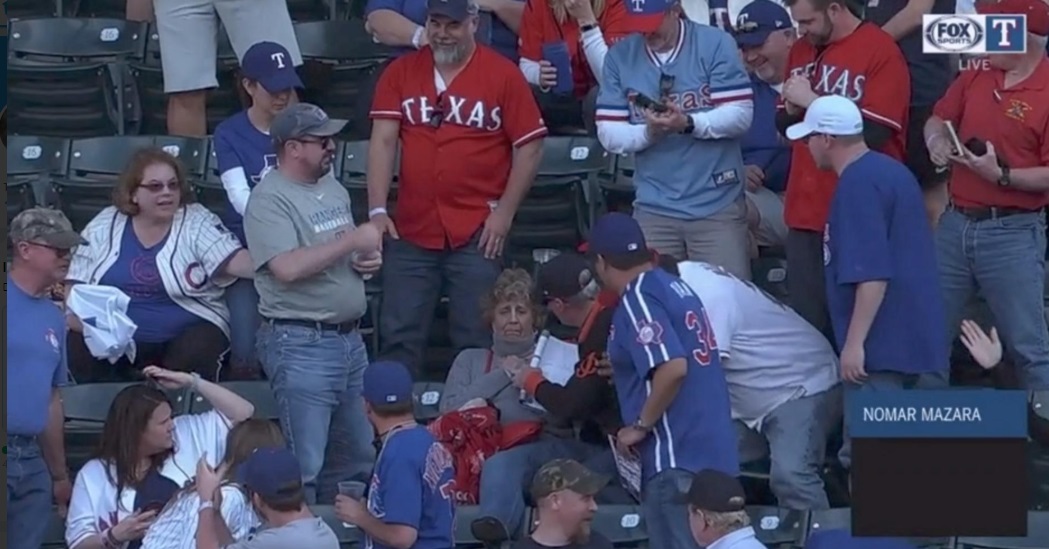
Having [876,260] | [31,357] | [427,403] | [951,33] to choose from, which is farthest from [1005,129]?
[31,357]

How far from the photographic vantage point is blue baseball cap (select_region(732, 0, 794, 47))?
8688mm

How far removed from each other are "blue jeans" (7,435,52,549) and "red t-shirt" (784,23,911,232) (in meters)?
2.96

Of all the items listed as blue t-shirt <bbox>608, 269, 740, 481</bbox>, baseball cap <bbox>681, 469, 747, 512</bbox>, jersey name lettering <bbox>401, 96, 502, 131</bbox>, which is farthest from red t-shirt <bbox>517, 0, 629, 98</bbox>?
baseball cap <bbox>681, 469, 747, 512</bbox>

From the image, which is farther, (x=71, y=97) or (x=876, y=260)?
(x=71, y=97)

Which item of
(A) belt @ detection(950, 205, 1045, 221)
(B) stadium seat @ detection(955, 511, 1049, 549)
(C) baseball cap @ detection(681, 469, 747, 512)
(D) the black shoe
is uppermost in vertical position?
(A) belt @ detection(950, 205, 1045, 221)

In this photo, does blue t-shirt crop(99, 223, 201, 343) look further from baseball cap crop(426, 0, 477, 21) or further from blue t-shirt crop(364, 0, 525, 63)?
blue t-shirt crop(364, 0, 525, 63)

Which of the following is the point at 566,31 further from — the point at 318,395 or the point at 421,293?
the point at 318,395

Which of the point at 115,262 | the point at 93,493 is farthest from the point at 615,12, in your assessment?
the point at 93,493

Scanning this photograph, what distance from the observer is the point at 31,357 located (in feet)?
24.5

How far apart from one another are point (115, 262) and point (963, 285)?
10.6ft

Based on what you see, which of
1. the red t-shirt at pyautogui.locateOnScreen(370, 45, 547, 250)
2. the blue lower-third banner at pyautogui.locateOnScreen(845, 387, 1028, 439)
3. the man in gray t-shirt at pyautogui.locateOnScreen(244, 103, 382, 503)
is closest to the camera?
the blue lower-third banner at pyautogui.locateOnScreen(845, 387, 1028, 439)

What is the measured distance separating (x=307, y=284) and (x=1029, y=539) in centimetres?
275

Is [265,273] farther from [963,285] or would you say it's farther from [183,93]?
[963,285]

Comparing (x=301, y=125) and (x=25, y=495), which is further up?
(x=301, y=125)
